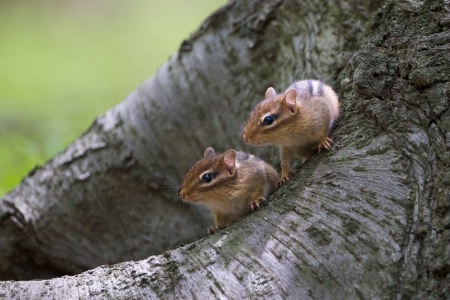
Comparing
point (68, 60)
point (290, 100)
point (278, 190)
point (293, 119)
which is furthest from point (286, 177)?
point (68, 60)

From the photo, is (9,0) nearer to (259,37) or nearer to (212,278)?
(259,37)

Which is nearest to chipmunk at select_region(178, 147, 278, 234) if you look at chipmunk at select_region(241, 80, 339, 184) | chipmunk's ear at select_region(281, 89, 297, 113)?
chipmunk at select_region(241, 80, 339, 184)

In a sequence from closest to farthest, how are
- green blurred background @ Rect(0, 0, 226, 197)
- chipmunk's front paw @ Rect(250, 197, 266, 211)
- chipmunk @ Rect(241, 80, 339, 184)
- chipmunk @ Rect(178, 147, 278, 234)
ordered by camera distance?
chipmunk's front paw @ Rect(250, 197, 266, 211), chipmunk @ Rect(241, 80, 339, 184), chipmunk @ Rect(178, 147, 278, 234), green blurred background @ Rect(0, 0, 226, 197)

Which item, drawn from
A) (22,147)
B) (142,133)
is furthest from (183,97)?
(22,147)

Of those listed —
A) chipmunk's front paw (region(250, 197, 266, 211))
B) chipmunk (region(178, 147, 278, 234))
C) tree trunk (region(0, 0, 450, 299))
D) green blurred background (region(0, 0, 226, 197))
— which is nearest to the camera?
tree trunk (region(0, 0, 450, 299))

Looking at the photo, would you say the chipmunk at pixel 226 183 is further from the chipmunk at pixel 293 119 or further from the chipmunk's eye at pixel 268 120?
the chipmunk's eye at pixel 268 120

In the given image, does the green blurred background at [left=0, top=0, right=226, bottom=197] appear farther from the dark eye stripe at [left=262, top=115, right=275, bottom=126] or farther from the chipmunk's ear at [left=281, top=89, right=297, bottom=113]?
the chipmunk's ear at [left=281, top=89, right=297, bottom=113]
